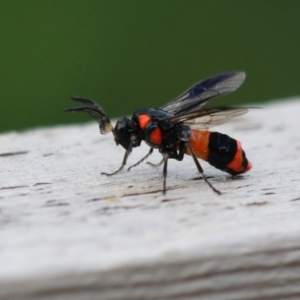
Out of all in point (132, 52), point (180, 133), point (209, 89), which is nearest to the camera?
point (180, 133)

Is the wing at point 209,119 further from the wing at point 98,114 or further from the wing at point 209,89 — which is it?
the wing at point 98,114

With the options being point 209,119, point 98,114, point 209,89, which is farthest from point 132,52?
point 98,114

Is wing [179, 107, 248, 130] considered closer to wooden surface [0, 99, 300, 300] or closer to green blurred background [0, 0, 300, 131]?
wooden surface [0, 99, 300, 300]

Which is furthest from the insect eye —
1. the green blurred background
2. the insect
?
the green blurred background

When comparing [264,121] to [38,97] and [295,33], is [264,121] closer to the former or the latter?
[38,97]

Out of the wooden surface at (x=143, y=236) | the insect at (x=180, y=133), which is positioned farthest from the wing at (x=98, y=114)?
the wooden surface at (x=143, y=236)

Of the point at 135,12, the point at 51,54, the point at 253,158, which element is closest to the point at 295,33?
the point at 135,12

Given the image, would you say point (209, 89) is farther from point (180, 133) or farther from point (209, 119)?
point (180, 133)
